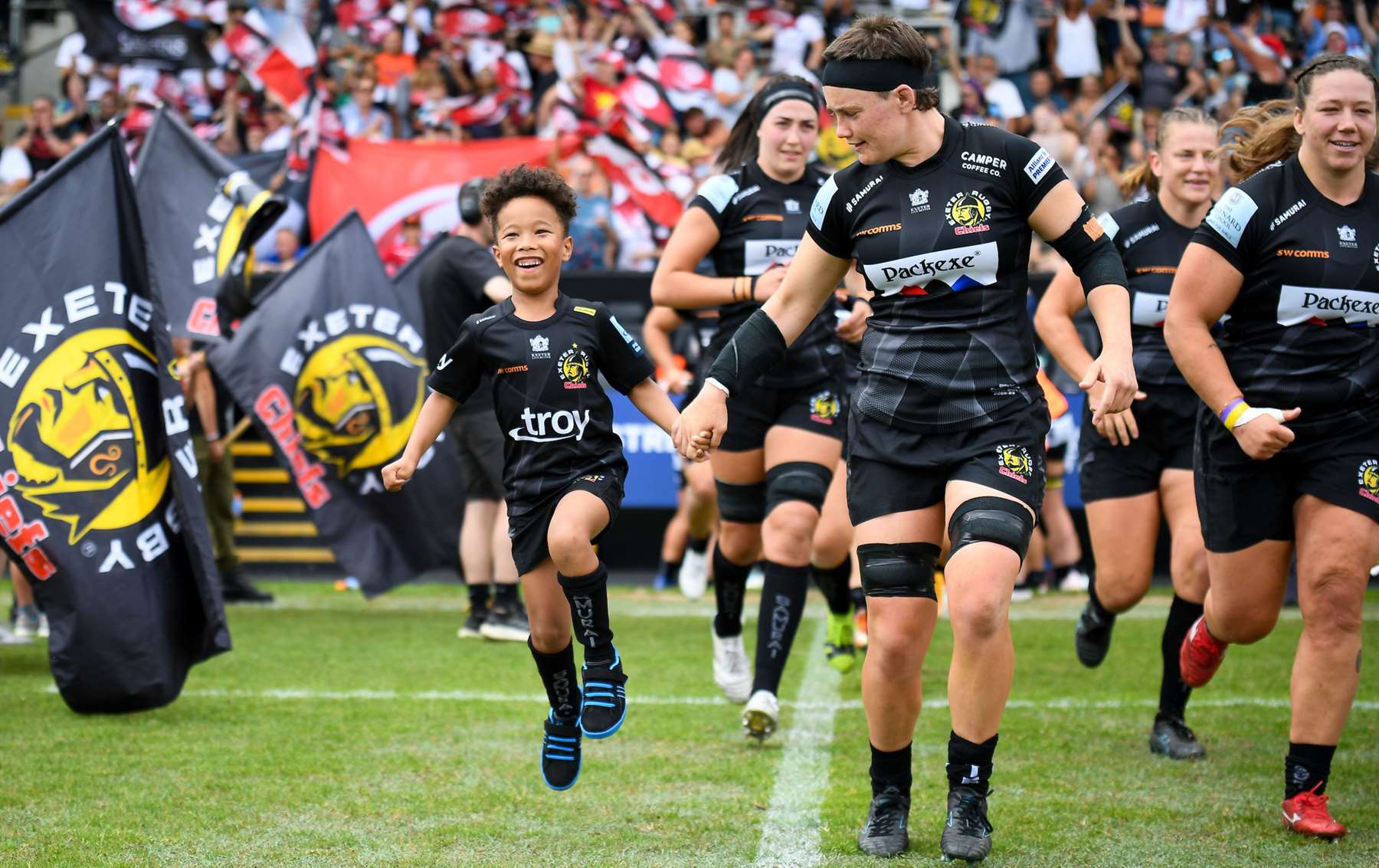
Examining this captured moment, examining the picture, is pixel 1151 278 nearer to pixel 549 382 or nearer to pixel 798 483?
pixel 798 483

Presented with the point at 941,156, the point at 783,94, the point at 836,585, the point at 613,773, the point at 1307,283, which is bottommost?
the point at 613,773

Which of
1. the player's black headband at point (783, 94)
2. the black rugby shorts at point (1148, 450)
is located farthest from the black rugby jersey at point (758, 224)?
the black rugby shorts at point (1148, 450)

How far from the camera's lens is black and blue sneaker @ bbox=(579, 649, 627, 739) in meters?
4.82

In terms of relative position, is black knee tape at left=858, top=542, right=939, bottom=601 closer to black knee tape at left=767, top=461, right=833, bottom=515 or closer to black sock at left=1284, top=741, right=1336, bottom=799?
black sock at left=1284, top=741, right=1336, bottom=799

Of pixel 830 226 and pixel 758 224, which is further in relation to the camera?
pixel 758 224

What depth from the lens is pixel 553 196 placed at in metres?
5.00

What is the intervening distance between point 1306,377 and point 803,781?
2.21 metres

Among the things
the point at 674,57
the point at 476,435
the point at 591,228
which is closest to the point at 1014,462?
the point at 476,435

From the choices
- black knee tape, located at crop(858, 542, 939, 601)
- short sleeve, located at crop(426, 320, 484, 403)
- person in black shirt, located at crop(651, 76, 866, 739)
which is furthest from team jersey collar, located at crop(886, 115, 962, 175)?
person in black shirt, located at crop(651, 76, 866, 739)

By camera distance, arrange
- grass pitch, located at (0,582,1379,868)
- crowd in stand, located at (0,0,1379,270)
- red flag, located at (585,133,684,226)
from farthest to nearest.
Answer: crowd in stand, located at (0,0,1379,270) → red flag, located at (585,133,684,226) → grass pitch, located at (0,582,1379,868)

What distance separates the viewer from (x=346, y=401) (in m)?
9.78

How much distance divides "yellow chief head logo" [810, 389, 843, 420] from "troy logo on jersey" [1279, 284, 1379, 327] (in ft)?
6.38

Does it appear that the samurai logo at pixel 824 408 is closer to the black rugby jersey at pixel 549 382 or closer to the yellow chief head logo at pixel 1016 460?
the black rugby jersey at pixel 549 382

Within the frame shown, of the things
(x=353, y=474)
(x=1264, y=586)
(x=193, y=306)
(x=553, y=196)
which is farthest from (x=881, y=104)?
(x=353, y=474)
